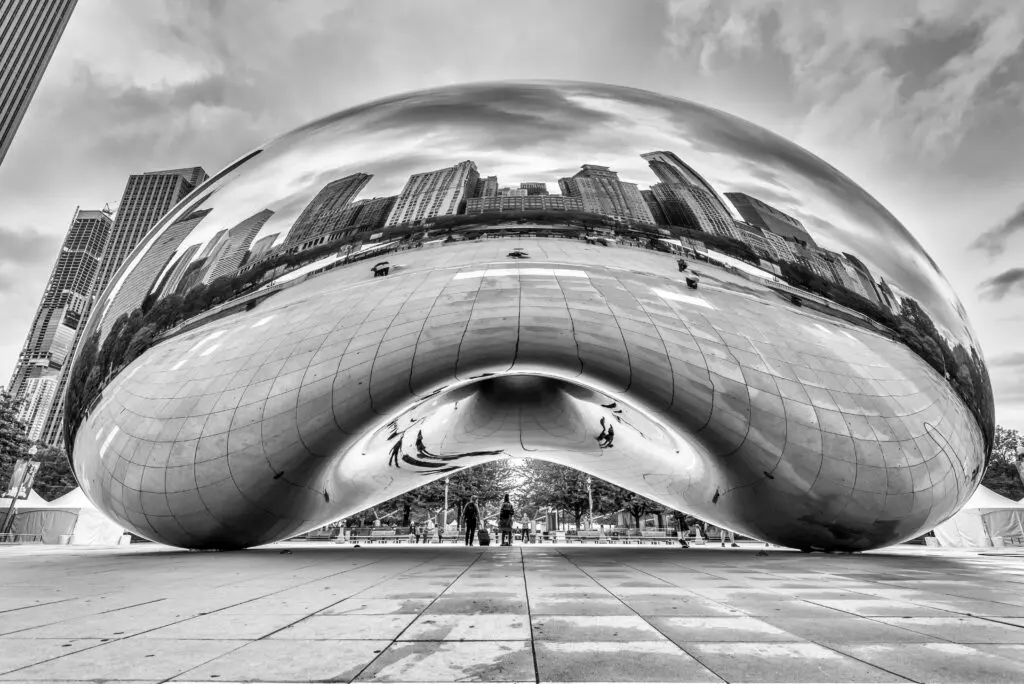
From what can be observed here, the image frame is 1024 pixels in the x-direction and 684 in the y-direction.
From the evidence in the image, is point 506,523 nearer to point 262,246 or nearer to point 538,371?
point 538,371

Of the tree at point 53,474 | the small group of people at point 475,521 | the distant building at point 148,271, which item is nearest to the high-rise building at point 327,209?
the distant building at point 148,271

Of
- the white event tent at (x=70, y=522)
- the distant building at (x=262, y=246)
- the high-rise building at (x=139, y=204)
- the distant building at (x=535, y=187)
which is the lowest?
the white event tent at (x=70, y=522)

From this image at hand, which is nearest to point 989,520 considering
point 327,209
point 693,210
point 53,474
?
point 693,210

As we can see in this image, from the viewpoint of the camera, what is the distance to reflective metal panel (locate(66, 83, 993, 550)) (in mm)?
8070

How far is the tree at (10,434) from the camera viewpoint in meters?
34.7

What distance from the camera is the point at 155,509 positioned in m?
9.64

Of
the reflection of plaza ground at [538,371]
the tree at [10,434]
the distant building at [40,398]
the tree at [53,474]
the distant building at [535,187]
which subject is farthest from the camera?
the distant building at [40,398]

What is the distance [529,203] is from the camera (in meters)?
8.03

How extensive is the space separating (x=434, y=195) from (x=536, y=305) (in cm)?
226

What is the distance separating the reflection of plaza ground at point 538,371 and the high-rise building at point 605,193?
56 centimetres

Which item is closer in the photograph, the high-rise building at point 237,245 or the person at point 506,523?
the high-rise building at point 237,245

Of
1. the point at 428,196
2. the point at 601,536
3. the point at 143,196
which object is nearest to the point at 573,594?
the point at 428,196

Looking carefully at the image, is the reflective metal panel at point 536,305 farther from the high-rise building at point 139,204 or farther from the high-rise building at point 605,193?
the high-rise building at point 139,204

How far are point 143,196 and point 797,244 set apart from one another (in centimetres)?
23733
